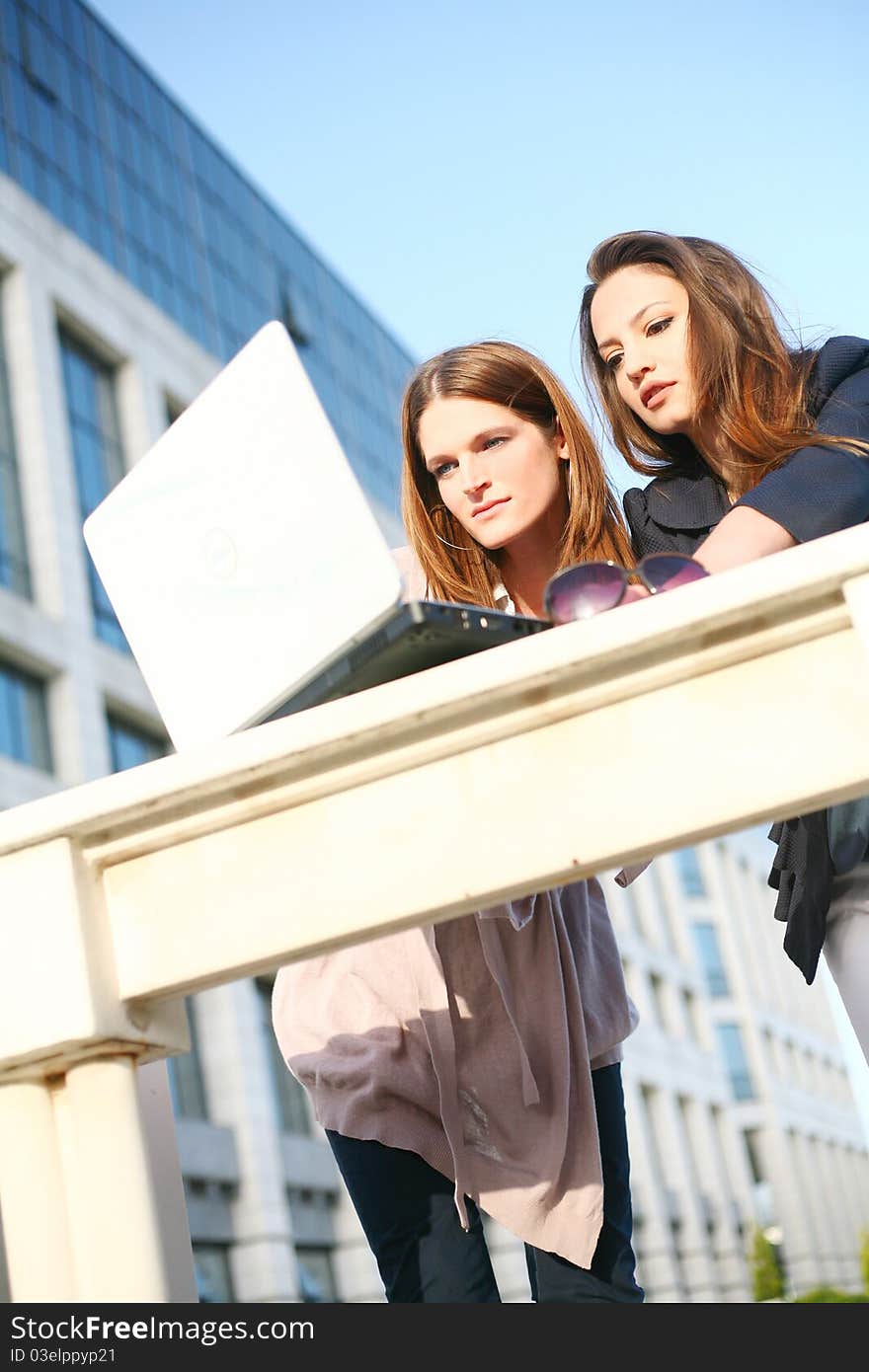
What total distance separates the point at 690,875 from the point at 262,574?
43730mm

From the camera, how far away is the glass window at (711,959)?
142ft

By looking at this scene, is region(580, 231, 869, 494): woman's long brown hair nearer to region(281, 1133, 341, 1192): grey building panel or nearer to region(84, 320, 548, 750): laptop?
region(84, 320, 548, 750): laptop

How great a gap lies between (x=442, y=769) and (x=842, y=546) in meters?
0.34

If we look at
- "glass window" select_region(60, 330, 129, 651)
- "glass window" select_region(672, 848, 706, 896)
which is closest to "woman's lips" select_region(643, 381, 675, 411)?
"glass window" select_region(60, 330, 129, 651)

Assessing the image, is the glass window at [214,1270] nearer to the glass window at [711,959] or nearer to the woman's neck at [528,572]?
the woman's neck at [528,572]

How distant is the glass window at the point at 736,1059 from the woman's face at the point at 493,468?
139 ft

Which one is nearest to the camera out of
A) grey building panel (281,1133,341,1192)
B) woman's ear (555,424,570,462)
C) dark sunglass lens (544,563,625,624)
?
dark sunglass lens (544,563,625,624)

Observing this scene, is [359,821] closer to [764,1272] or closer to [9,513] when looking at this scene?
[9,513]

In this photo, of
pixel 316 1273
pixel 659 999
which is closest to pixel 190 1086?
pixel 316 1273

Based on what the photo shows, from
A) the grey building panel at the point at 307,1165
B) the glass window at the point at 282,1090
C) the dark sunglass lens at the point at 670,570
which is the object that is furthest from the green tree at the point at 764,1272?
the dark sunglass lens at the point at 670,570

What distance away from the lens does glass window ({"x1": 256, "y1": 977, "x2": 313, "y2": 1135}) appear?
20.8m

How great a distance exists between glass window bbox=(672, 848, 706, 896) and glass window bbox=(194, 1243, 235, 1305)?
25.4 metres

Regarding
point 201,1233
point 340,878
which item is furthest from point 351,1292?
point 340,878

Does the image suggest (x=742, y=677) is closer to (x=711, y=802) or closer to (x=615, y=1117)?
(x=711, y=802)
